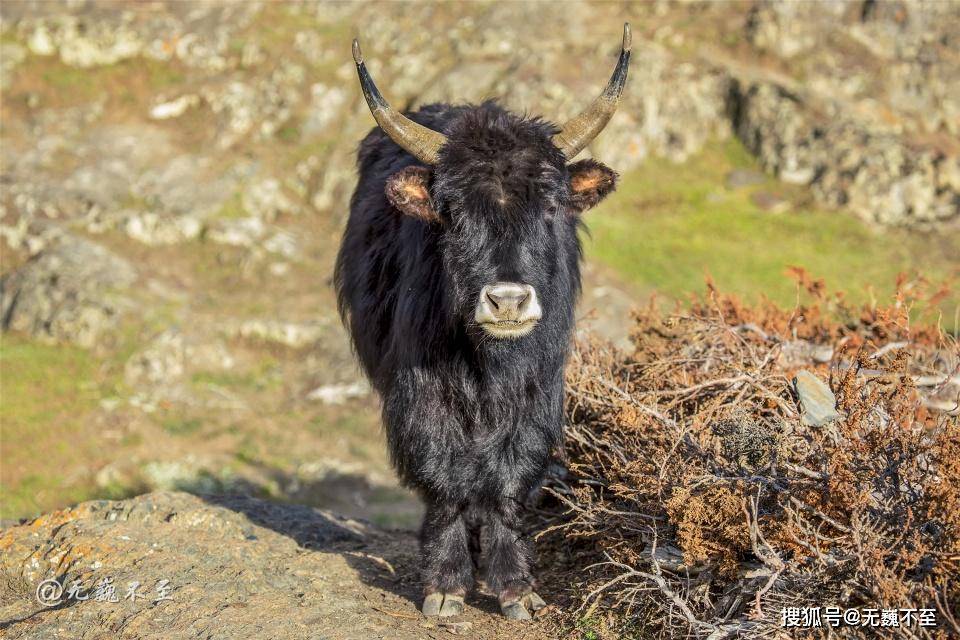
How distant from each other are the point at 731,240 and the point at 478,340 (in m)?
16.0

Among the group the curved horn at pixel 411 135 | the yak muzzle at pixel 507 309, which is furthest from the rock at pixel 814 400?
the curved horn at pixel 411 135

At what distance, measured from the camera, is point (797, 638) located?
4.46 metres

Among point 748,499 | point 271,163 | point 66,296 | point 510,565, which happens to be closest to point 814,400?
point 748,499

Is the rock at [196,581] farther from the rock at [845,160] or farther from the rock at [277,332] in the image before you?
the rock at [845,160]

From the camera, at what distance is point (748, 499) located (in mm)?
4973

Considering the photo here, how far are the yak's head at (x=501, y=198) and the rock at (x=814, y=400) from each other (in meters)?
1.60

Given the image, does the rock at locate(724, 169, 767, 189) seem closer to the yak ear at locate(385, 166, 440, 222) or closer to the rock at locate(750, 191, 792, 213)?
the rock at locate(750, 191, 792, 213)

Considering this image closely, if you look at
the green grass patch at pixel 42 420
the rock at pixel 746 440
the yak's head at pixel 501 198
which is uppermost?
the yak's head at pixel 501 198

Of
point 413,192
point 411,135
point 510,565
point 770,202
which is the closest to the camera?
point 413,192

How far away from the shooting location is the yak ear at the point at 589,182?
219 inches

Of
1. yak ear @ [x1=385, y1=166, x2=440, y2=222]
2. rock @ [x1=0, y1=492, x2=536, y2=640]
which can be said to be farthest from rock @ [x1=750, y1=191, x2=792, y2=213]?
yak ear @ [x1=385, y1=166, x2=440, y2=222]

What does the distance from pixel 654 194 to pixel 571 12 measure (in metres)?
6.64

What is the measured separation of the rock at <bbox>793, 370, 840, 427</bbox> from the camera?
543cm

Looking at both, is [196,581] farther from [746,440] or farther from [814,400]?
[814,400]
